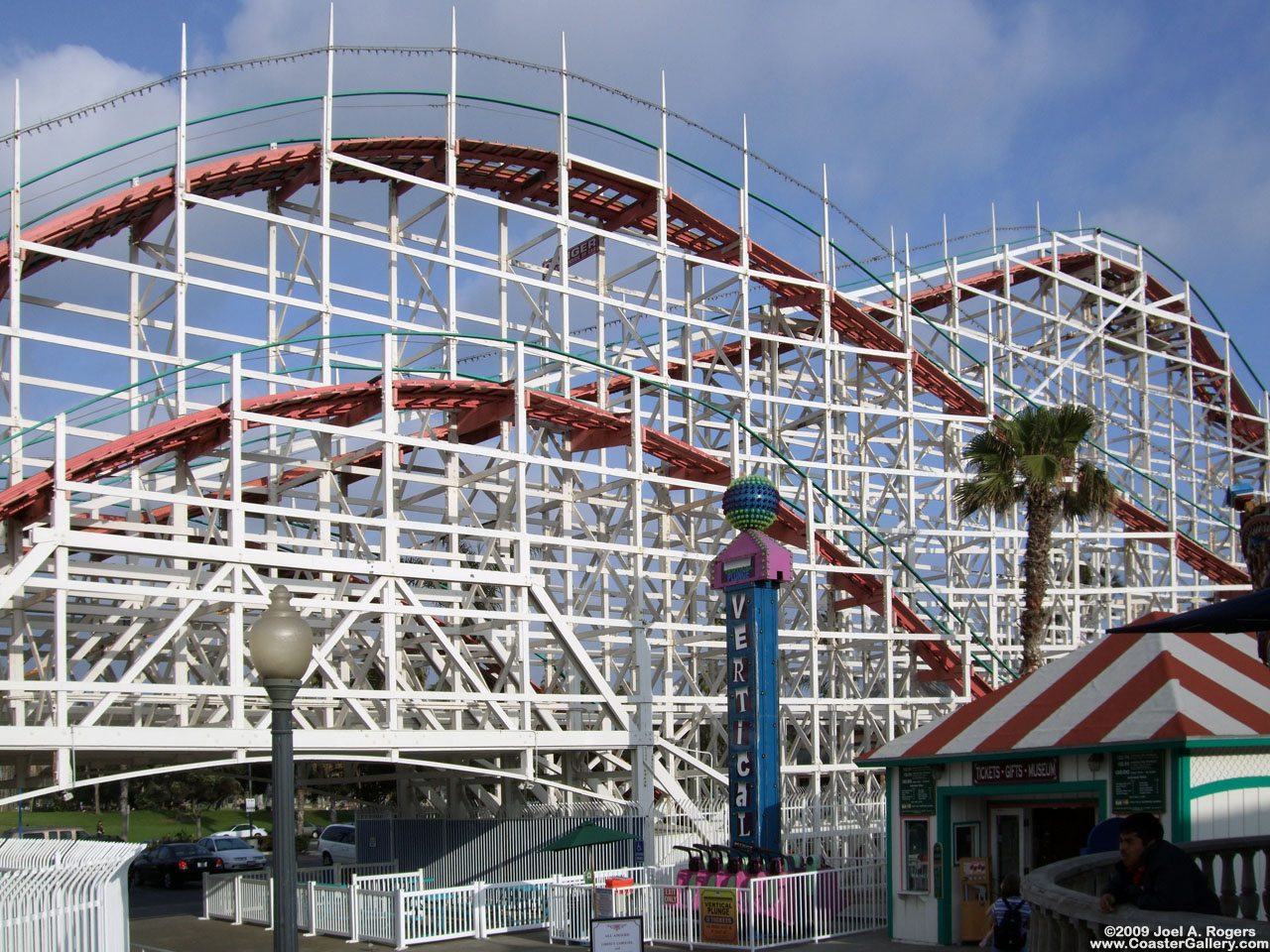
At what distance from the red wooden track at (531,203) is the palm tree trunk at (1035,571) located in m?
4.92

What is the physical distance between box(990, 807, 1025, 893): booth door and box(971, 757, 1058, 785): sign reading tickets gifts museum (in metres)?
0.69

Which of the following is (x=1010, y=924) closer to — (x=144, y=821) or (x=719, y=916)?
(x=719, y=916)

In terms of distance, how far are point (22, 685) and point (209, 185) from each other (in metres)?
10.8

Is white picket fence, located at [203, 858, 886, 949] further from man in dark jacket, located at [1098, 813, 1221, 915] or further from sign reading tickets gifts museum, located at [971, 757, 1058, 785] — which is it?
man in dark jacket, located at [1098, 813, 1221, 915]

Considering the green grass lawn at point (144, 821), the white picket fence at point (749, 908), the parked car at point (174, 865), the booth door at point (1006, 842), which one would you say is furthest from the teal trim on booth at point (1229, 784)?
the green grass lawn at point (144, 821)

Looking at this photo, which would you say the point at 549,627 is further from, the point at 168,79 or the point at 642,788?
the point at 168,79

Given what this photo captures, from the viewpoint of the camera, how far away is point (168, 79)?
22203 millimetres

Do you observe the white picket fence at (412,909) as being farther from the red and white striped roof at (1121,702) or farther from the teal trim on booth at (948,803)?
the red and white striped roof at (1121,702)

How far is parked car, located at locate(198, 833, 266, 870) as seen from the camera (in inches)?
1200

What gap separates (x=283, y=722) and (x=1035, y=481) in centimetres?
1820

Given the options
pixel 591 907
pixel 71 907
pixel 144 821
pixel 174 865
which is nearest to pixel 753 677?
pixel 591 907

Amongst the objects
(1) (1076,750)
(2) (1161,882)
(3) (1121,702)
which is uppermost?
(3) (1121,702)

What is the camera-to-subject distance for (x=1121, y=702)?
51.0 feet

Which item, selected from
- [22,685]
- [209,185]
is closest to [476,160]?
[209,185]
